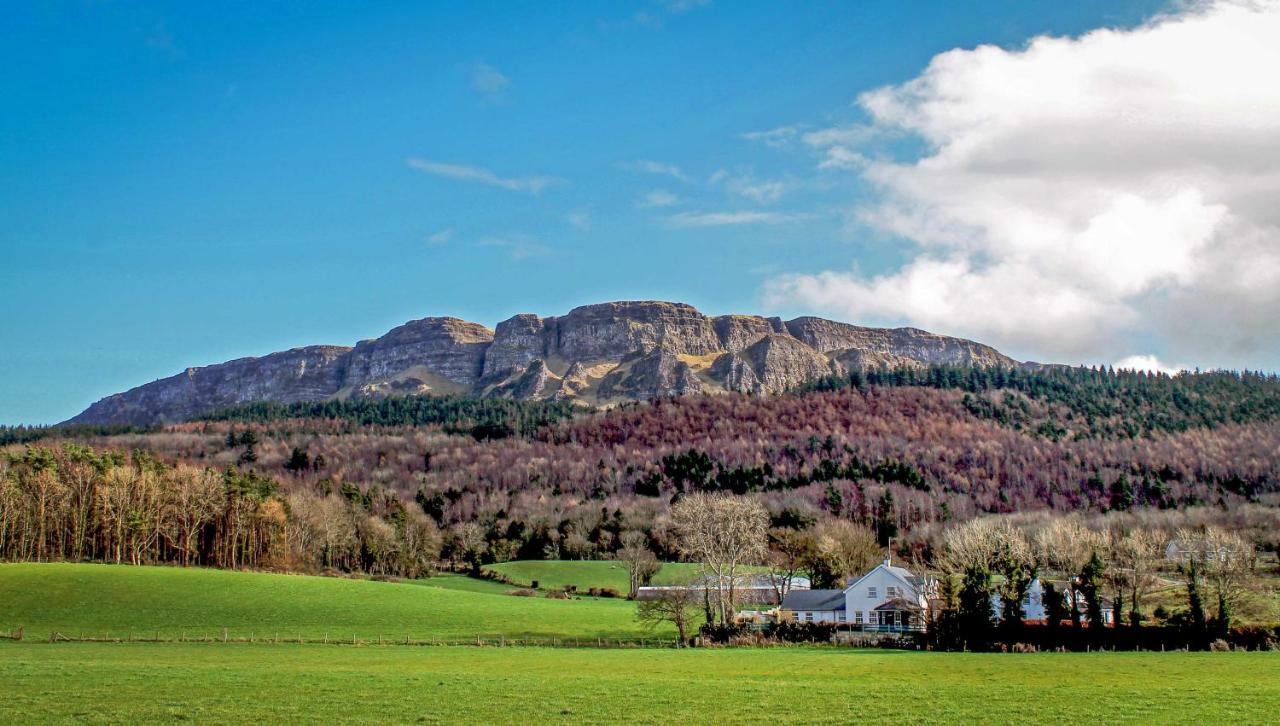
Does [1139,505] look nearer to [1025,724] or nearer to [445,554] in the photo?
[445,554]

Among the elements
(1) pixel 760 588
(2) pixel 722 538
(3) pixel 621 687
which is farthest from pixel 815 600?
(3) pixel 621 687

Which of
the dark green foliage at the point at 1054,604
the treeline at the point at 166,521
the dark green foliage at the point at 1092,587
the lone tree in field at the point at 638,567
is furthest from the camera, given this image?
the lone tree in field at the point at 638,567

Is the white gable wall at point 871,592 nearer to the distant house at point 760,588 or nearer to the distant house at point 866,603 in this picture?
the distant house at point 866,603

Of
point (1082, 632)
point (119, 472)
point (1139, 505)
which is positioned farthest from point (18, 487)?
point (1139, 505)

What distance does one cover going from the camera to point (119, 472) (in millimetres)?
100562

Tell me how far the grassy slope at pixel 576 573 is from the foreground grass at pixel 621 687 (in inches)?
2602

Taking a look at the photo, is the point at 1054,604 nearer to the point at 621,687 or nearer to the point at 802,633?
the point at 802,633

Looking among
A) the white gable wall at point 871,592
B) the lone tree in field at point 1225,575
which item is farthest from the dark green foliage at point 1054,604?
the white gable wall at point 871,592

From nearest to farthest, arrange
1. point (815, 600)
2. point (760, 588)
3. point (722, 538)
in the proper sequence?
point (722, 538)
point (815, 600)
point (760, 588)

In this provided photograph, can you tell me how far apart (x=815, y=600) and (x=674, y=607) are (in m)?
29.5

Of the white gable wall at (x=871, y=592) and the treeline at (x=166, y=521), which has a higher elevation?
the treeline at (x=166, y=521)

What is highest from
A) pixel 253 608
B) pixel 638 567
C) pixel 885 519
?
pixel 885 519

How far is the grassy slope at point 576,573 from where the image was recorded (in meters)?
118

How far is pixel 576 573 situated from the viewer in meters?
124
